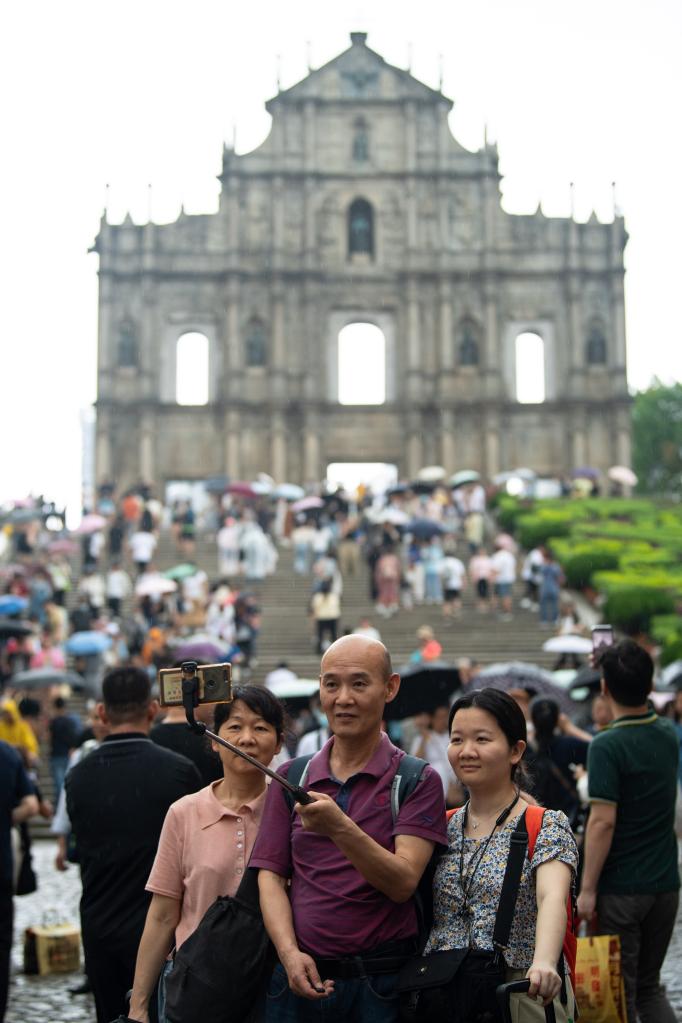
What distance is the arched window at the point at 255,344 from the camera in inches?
1721

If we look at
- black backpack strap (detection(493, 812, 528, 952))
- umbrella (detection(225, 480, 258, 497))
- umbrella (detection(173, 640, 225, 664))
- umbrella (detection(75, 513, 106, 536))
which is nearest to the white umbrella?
umbrella (detection(75, 513, 106, 536))

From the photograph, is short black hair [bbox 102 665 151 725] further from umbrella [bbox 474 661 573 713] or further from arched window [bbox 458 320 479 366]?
arched window [bbox 458 320 479 366]

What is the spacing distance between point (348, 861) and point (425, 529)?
22.2 m

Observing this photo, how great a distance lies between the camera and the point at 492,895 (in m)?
4.27

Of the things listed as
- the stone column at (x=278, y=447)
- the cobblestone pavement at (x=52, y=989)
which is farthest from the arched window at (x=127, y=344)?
the cobblestone pavement at (x=52, y=989)

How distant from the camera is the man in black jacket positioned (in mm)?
5625

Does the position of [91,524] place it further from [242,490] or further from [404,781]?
[404,781]

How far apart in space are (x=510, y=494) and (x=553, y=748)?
94.3 feet

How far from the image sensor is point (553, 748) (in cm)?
847

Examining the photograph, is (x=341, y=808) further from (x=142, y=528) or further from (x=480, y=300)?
(x=480, y=300)

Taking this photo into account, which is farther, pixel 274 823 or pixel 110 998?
pixel 110 998

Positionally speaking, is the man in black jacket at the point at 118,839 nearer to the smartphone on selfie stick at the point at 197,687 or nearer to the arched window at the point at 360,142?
the smartphone on selfie stick at the point at 197,687

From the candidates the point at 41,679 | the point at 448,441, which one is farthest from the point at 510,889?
the point at 448,441

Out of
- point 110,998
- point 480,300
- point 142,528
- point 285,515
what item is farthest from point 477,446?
point 110,998
